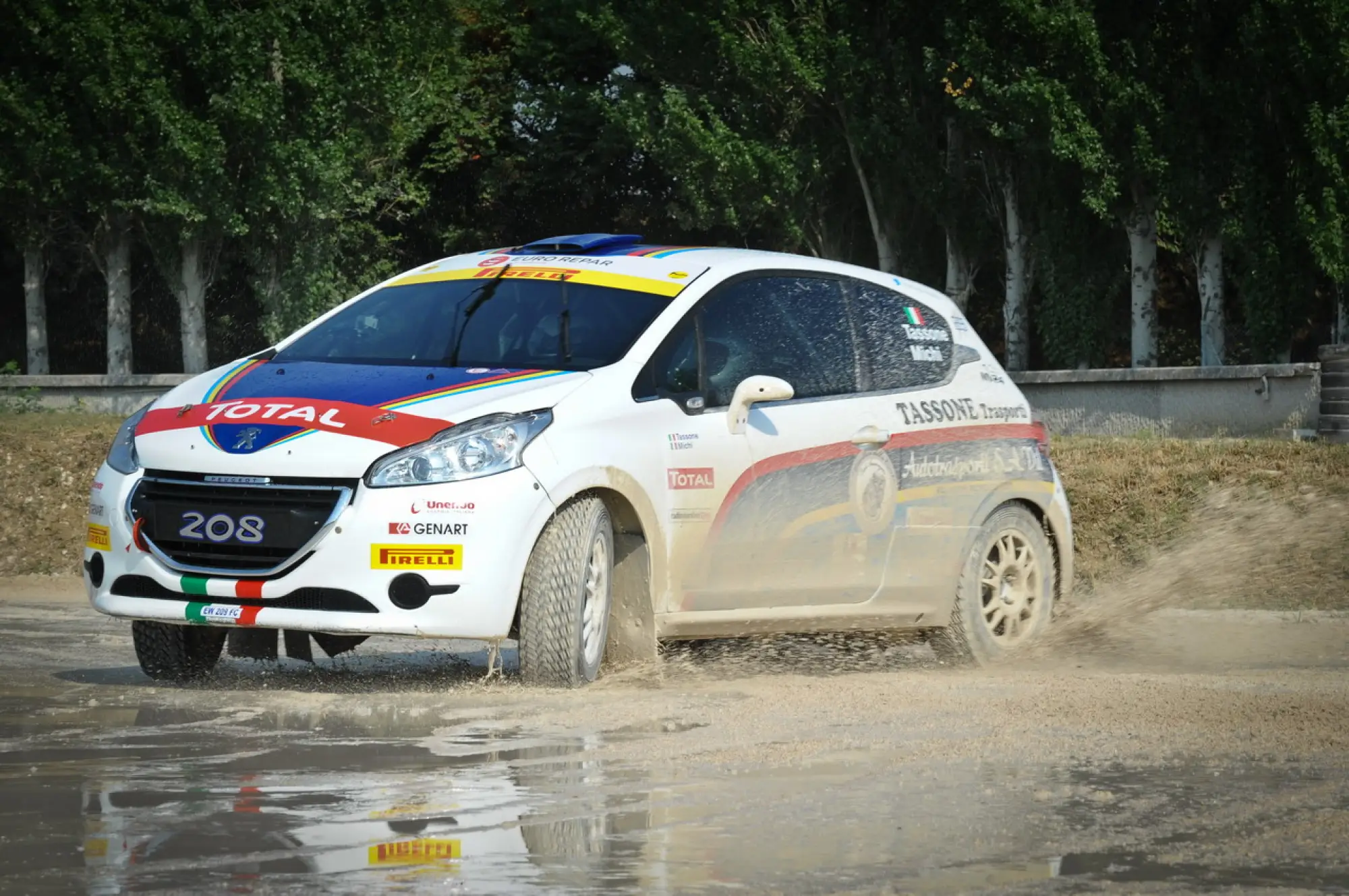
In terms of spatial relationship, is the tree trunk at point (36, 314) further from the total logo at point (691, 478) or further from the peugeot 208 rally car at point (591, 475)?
the total logo at point (691, 478)

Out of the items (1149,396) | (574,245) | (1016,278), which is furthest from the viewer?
(1016,278)

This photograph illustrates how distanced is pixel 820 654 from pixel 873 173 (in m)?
27.7

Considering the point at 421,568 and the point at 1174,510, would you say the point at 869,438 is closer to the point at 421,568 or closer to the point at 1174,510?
the point at 421,568

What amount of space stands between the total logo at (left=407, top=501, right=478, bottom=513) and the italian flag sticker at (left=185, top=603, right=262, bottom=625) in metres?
0.67

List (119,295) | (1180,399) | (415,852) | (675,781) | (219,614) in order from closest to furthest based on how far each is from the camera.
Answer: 1. (415,852)
2. (675,781)
3. (219,614)
4. (1180,399)
5. (119,295)

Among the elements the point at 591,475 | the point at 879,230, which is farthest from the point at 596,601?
the point at 879,230

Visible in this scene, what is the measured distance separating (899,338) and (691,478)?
1.69m

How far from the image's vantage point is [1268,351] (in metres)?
30.5

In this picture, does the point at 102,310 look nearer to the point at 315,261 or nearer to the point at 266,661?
the point at 315,261

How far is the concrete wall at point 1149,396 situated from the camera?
25250mm

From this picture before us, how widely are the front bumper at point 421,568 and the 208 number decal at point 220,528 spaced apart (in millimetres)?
163

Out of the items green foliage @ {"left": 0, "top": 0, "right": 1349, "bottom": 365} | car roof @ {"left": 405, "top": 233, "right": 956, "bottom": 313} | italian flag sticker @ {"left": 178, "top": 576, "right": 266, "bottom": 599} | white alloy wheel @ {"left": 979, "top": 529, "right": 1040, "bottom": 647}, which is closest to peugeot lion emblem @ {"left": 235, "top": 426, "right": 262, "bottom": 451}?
italian flag sticker @ {"left": 178, "top": 576, "right": 266, "bottom": 599}

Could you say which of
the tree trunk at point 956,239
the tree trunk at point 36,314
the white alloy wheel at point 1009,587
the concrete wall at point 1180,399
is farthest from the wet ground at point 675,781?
the tree trunk at point 36,314

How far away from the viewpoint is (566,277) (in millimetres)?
8539
